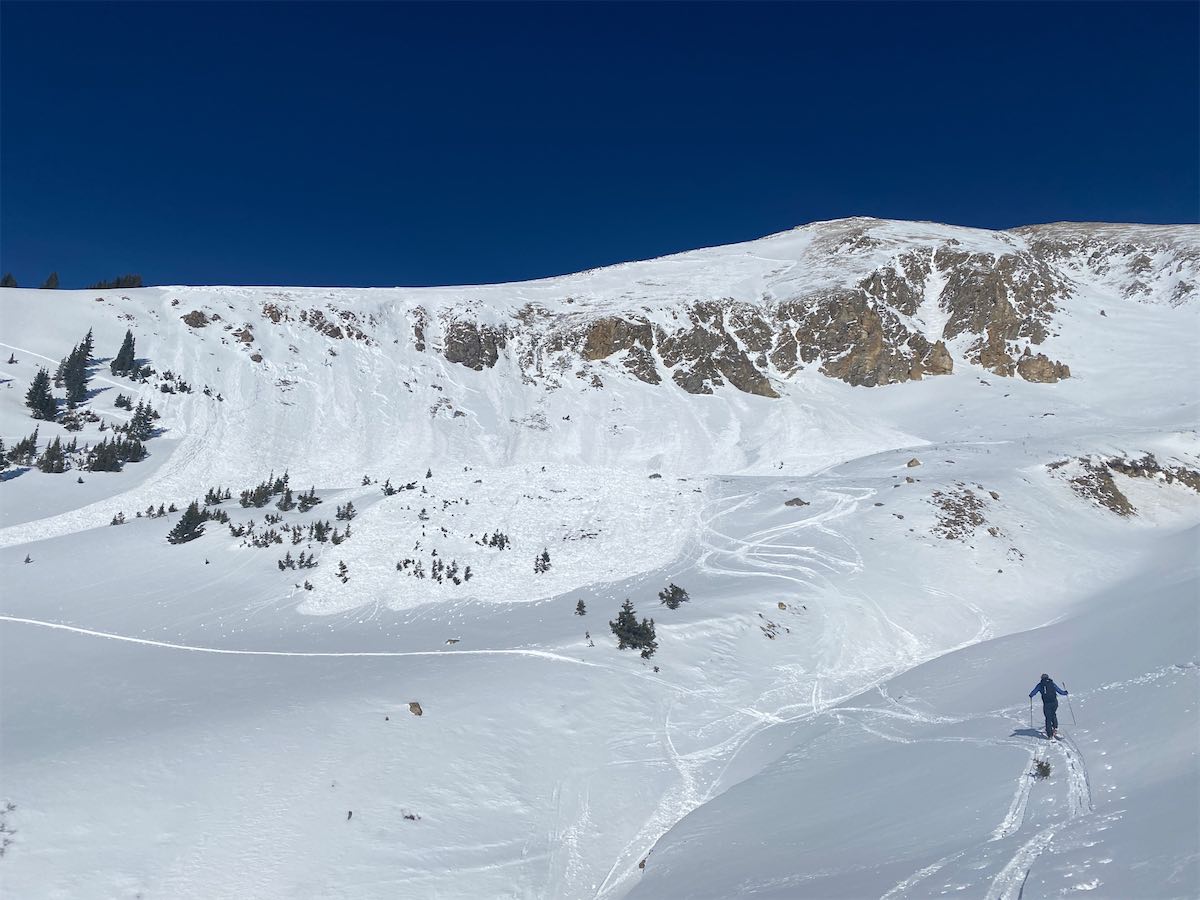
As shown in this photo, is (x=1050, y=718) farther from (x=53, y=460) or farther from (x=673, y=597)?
(x=53, y=460)

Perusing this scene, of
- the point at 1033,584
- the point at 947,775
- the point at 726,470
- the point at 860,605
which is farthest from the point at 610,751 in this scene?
the point at 726,470

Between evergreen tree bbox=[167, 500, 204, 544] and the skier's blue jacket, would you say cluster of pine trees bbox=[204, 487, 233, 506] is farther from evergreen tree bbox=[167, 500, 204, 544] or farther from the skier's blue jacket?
the skier's blue jacket

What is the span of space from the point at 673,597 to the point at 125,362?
3699cm

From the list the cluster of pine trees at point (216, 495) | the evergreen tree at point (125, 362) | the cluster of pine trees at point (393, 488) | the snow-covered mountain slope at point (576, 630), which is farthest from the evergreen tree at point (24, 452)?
the cluster of pine trees at point (393, 488)

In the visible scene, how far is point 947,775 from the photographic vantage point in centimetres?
934

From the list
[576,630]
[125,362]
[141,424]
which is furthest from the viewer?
[125,362]

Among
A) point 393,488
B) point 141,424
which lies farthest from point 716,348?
point 141,424

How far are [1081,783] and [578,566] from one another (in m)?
15.4

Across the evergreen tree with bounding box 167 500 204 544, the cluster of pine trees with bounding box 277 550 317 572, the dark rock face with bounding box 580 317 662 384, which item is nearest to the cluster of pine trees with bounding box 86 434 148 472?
the evergreen tree with bounding box 167 500 204 544

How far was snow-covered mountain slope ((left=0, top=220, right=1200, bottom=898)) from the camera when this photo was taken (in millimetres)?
8312

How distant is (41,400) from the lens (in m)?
31.5

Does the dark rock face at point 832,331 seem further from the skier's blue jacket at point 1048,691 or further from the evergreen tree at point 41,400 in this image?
the skier's blue jacket at point 1048,691

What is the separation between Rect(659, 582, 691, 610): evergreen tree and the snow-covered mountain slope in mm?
722

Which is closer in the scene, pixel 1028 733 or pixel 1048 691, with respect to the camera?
pixel 1048 691
